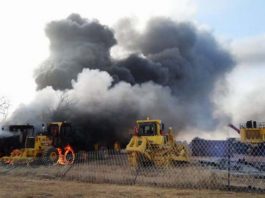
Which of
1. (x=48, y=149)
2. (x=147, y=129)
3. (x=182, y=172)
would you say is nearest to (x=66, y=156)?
(x=48, y=149)

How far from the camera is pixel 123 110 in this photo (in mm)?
40219

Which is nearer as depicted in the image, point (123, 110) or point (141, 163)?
point (141, 163)

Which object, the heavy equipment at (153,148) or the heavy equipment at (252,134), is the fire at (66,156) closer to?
the heavy equipment at (153,148)

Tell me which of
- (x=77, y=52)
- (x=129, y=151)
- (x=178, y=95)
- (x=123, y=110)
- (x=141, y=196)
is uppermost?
(x=77, y=52)

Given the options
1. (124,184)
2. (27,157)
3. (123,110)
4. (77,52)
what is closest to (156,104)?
(123,110)

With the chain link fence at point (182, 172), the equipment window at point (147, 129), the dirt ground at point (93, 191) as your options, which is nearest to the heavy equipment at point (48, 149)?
the chain link fence at point (182, 172)

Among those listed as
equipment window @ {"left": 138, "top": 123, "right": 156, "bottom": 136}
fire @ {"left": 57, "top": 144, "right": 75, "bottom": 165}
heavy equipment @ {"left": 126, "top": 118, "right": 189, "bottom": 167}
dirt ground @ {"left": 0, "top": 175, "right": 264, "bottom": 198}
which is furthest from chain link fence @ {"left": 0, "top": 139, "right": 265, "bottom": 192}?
equipment window @ {"left": 138, "top": 123, "right": 156, "bottom": 136}

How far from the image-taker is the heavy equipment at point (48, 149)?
24531mm

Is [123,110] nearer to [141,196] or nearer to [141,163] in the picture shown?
[141,163]

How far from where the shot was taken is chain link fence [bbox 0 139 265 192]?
12.6m

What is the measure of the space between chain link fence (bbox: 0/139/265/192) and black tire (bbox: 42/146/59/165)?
33.6 inches

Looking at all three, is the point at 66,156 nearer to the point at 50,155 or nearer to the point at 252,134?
the point at 50,155

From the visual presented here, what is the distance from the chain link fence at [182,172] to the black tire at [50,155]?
854mm

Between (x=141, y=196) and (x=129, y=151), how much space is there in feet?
36.9
